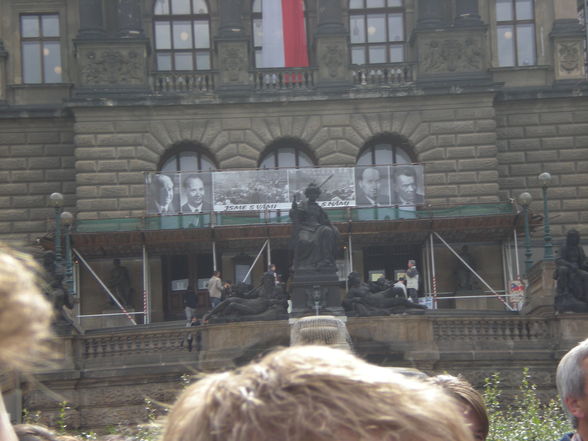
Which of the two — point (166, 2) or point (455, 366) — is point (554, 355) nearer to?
point (455, 366)

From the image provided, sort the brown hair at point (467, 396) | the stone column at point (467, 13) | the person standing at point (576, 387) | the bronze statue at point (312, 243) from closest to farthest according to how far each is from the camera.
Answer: the person standing at point (576, 387)
the brown hair at point (467, 396)
the bronze statue at point (312, 243)
the stone column at point (467, 13)

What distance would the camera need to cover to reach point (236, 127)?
112 ft

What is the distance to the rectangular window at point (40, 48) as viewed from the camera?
35.1 m

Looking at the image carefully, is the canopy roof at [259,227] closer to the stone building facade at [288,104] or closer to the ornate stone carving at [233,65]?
the stone building facade at [288,104]

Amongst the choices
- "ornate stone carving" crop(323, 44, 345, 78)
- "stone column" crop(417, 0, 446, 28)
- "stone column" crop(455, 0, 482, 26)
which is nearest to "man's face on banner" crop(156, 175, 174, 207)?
"ornate stone carving" crop(323, 44, 345, 78)

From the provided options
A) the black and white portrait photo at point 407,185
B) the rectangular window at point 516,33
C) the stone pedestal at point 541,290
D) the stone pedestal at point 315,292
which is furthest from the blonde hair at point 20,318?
the rectangular window at point 516,33

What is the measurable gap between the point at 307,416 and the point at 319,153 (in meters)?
32.6

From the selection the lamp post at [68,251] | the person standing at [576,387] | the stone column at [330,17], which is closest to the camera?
the person standing at [576,387]

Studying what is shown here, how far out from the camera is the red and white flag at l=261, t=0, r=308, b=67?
34562mm

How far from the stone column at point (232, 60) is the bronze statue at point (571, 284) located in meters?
13.5

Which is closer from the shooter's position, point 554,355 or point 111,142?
point 554,355

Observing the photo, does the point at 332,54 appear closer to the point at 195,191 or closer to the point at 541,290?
the point at 195,191

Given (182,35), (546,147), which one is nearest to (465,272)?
(546,147)

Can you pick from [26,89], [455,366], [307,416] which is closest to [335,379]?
[307,416]
